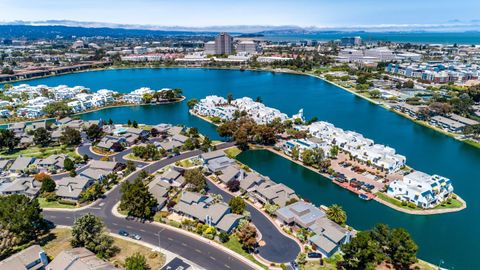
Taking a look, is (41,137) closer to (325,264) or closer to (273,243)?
(273,243)

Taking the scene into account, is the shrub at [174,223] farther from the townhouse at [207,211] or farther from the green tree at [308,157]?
the green tree at [308,157]

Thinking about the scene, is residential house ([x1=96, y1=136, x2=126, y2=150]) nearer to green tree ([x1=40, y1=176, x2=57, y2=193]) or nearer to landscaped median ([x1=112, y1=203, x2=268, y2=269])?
green tree ([x1=40, y1=176, x2=57, y2=193])

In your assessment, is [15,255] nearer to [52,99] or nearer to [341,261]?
[341,261]

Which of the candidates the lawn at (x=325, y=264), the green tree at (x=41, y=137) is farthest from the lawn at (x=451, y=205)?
the green tree at (x=41, y=137)

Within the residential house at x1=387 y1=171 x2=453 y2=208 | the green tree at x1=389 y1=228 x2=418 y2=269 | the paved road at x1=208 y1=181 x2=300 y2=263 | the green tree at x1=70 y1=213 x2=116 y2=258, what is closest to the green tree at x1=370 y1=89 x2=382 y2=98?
the residential house at x1=387 y1=171 x2=453 y2=208

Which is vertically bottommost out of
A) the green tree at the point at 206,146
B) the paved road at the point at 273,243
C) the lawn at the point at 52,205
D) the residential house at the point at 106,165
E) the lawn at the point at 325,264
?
the lawn at the point at 325,264
